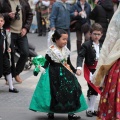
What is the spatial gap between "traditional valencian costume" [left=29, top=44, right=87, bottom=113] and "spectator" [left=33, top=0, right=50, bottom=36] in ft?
40.5

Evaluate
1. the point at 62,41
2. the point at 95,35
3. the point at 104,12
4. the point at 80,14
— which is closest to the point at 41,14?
the point at 80,14

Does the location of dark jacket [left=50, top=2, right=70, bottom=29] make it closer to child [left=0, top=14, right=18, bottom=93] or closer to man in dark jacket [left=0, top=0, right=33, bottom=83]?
man in dark jacket [left=0, top=0, right=33, bottom=83]

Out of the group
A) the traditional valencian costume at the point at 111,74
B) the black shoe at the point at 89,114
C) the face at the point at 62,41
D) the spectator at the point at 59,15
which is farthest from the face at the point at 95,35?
the spectator at the point at 59,15

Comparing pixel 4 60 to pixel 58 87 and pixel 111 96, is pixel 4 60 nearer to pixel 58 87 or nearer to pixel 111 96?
pixel 58 87

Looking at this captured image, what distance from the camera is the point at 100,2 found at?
1182 centimetres

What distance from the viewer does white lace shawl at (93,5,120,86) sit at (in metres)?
5.42

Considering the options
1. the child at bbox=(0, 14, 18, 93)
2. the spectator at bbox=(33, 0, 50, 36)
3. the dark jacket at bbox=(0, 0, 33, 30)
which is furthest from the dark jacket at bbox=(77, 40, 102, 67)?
the spectator at bbox=(33, 0, 50, 36)

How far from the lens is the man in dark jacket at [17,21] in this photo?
8.90 metres

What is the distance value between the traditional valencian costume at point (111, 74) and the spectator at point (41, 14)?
1346 cm

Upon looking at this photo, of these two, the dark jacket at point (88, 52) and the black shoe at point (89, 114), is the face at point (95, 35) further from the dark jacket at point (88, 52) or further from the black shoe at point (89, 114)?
the black shoe at point (89, 114)

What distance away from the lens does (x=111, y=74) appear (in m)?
5.40

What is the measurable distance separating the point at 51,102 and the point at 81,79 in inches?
133

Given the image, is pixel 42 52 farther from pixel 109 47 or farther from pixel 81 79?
pixel 109 47

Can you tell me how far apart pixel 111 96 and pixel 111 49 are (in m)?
0.54
